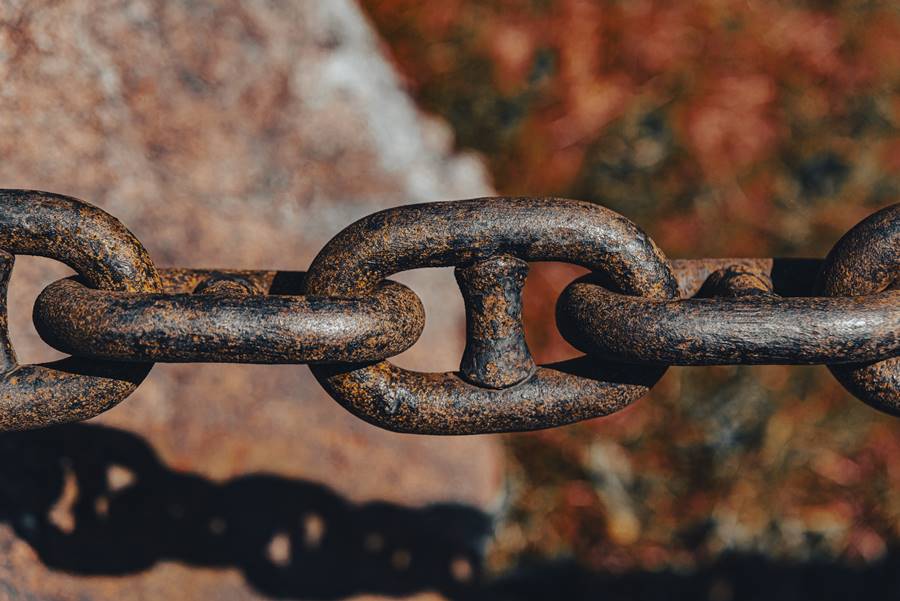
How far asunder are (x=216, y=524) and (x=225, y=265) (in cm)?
52

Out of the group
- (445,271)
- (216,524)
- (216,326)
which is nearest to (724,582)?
(445,271)

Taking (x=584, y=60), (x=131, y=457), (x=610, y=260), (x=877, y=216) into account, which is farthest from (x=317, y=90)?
(x=877, y=216)

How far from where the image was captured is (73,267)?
89 cm

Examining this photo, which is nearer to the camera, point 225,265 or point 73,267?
point 73,267

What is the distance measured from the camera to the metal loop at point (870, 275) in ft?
3.03

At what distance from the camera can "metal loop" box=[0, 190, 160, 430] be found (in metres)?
0.86

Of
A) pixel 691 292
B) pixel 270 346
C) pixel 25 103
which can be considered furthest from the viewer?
pixel 25 103

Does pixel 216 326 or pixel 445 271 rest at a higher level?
pixel 445 271

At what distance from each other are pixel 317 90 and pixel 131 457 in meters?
0.80

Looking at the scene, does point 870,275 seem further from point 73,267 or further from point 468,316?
point 73,267

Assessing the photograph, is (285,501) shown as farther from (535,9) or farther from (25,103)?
(535,9)

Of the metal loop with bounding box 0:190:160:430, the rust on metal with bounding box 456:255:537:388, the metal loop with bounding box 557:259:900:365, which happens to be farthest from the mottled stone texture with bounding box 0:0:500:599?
the metal loop with bounding box 557:259:900:365

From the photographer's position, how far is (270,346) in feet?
2.67

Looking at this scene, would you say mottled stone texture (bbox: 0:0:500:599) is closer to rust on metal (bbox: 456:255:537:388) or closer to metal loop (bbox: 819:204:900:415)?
rust on metal (bbox: 456:255:537:388)
